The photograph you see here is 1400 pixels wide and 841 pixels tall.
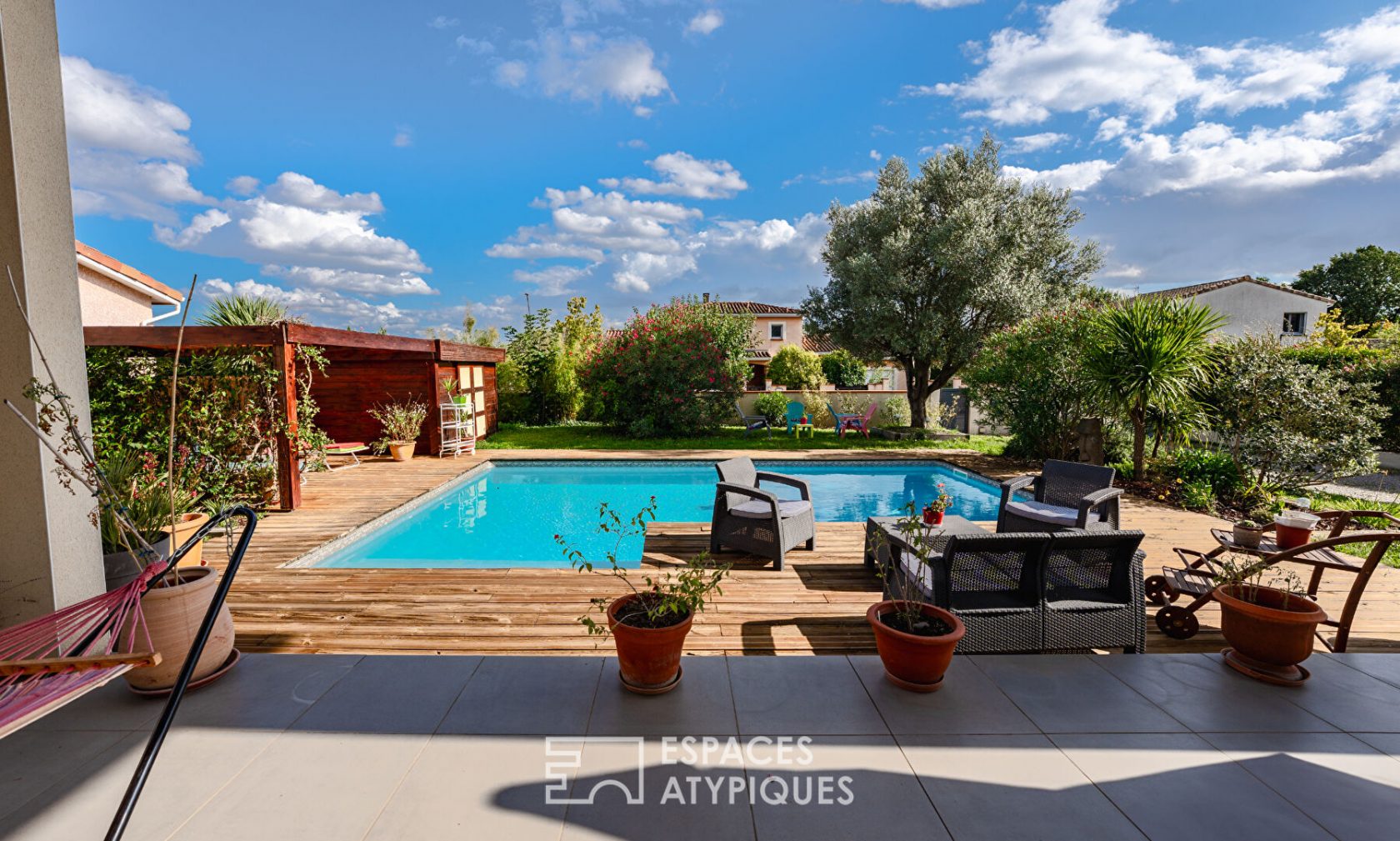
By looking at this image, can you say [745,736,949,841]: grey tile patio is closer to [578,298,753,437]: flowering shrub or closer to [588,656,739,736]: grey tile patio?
[588,656,739,736]: grey tile patio

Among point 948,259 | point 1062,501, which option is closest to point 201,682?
point 1062,501

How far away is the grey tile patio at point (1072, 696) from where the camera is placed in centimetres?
238

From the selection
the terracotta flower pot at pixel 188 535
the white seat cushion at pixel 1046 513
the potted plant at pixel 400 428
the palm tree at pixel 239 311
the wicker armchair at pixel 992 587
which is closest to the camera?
the wicker armchair at pixel 992 587

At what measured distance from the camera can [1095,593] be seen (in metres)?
3.27

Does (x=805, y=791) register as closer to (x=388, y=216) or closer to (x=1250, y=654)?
(x=1250, y=654)

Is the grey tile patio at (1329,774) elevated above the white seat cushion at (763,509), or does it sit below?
below

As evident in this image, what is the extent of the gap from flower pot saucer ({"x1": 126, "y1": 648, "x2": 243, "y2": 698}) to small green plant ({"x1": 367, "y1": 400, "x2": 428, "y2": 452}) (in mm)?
9757

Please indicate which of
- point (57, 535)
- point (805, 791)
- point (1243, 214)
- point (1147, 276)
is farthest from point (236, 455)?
point (1243, 214)

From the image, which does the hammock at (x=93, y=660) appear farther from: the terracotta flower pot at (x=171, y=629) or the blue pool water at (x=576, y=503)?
the blue pool water at (x=576, y=503)

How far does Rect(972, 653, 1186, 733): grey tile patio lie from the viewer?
7.82ft

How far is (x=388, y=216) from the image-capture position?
69.9ft

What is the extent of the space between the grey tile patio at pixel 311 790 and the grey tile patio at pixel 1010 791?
192 centimetres

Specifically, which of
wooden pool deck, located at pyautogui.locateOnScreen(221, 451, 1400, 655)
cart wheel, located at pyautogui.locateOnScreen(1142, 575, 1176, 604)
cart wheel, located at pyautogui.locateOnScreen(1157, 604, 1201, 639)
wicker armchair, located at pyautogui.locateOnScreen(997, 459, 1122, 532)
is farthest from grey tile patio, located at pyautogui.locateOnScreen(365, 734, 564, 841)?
wicker armchair, located at pyautogui.locateOnScreen(997, 459, 1122, 532)

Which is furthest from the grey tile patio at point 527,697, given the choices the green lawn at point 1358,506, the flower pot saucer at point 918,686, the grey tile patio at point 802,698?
the green lawn at point 1358,506
